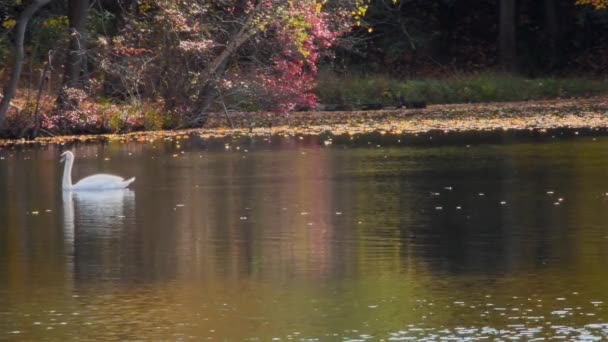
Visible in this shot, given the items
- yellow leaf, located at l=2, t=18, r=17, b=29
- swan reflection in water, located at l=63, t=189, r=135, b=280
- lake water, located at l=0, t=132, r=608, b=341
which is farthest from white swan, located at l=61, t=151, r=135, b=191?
Result: yellow leaf, located at l=2, t=18, r=17, b=29

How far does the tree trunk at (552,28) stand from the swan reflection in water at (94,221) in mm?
34415

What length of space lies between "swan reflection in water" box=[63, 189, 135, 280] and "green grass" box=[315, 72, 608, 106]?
24077mm

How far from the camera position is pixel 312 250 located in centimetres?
A: 1433

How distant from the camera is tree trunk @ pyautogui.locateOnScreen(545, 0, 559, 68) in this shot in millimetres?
53125

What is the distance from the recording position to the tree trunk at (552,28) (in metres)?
53.1

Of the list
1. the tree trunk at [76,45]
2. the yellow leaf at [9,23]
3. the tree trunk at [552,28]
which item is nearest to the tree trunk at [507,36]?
the tree trunk at [552,28]

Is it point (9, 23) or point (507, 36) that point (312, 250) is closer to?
point (9, 23)

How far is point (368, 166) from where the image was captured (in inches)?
953

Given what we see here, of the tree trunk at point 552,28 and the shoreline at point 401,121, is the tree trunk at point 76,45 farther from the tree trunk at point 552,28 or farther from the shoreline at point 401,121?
the tree trunk at point 552,28

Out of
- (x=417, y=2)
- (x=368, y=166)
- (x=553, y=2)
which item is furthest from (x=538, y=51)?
(x=368, y=166)

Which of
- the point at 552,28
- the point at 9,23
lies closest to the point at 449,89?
the point at 552,28

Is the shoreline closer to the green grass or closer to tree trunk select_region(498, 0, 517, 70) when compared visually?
the green grass

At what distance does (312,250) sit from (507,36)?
38978mm

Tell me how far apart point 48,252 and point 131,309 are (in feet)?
11.8
